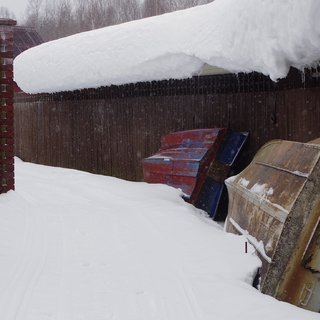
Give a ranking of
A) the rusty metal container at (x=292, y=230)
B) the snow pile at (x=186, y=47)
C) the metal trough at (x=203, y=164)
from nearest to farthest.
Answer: the rusty metal container at (x=292, y=230) → the snow pile at (x=186, y=47) → the metal trough at (x=203, y=164)

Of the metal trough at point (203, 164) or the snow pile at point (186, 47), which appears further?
the metal trough at point (203, 164)

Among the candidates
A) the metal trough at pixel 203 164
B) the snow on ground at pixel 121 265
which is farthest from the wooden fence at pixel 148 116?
the snow on ground at pixel 121 265

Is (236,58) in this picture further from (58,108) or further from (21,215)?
(58,108)

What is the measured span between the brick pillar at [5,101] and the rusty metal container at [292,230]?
3882 mm

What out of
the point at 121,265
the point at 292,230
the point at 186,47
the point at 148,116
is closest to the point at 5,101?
the point at 186,47

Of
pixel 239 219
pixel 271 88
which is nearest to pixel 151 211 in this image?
pixel 239 219

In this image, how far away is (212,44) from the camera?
603 centimetres

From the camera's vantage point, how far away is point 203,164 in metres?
6.46

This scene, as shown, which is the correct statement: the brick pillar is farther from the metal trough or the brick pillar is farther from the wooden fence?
the wooden fence

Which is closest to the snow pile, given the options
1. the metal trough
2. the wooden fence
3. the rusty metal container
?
the wooden fence

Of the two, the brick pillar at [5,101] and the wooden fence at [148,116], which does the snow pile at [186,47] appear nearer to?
the wooden fence at [148,116]

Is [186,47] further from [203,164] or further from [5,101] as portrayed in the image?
[5,101]

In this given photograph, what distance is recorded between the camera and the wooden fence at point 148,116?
629 cm

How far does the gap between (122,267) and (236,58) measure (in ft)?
12.8
